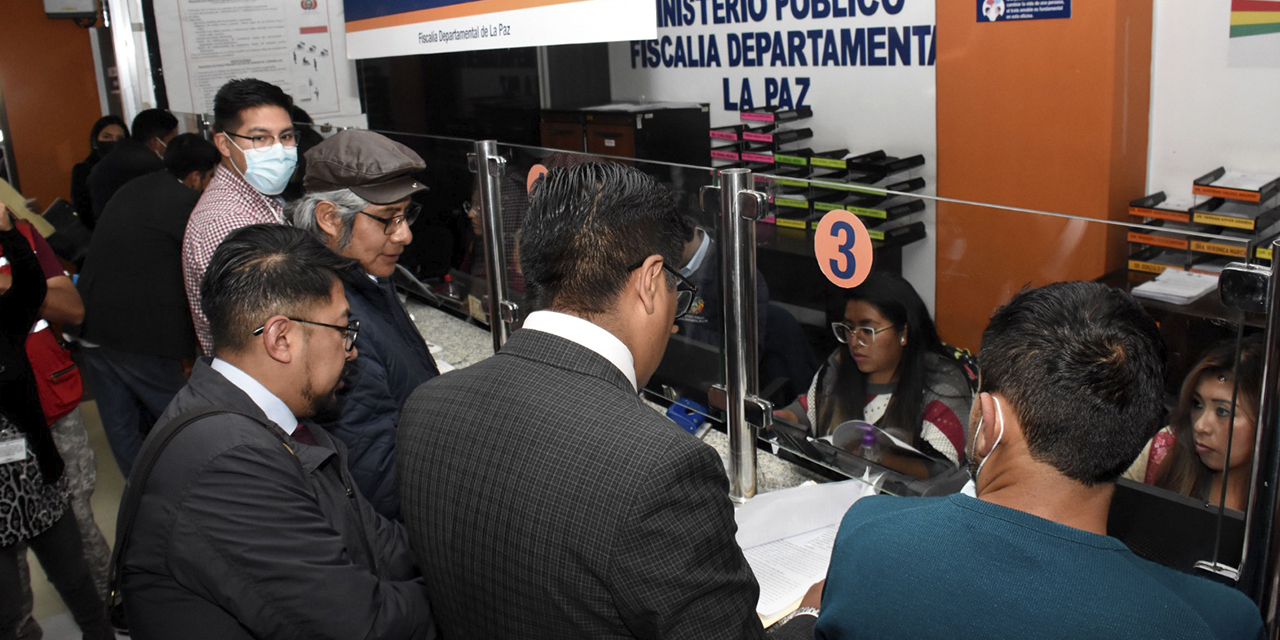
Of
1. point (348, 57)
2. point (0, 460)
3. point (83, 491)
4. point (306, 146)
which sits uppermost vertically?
point (348, 57)

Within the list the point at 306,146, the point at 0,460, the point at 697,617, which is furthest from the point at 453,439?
the point at 306,146

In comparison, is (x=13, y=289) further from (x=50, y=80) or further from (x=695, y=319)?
(x=50, y=80)

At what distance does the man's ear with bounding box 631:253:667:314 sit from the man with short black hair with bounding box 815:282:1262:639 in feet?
1.18

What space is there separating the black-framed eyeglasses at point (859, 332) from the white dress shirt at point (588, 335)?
0.66 metres

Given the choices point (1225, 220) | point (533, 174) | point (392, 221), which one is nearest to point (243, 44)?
point (533, 174)

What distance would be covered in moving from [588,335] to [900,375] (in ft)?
2.53

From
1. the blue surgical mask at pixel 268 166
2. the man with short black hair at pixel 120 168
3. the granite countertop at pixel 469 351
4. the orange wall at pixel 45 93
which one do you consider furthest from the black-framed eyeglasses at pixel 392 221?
the orange wall at pixel 45 93

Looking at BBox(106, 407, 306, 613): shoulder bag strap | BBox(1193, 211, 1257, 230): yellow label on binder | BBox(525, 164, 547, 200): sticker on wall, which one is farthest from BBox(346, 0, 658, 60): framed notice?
BBox(1193, 211, 1257, 230): yellow label on binder

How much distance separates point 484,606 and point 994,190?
3235mm

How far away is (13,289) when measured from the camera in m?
2.04

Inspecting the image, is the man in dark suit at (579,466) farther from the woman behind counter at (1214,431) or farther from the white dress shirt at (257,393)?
the woman behind counter at (1214,431)

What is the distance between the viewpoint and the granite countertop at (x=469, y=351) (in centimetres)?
205

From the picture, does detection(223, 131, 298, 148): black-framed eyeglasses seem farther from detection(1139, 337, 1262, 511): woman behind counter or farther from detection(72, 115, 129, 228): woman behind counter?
detection(72, 115, 129, 228): woman behind counter

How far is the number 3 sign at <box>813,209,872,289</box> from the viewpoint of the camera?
162cm
